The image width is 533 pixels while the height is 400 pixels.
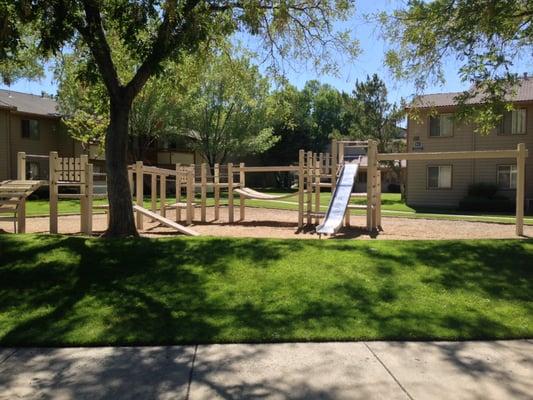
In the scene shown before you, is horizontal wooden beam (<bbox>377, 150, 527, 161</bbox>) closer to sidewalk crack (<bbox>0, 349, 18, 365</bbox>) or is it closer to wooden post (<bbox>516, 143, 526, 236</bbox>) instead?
wooden post (<bbox>516, 143, 526, 236</bbox>)

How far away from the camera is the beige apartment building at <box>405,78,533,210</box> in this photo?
2717 centimetres

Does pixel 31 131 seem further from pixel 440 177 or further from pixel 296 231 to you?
pixel 296 231

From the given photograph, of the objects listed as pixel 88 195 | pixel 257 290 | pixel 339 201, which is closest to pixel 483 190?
pixel 339 201

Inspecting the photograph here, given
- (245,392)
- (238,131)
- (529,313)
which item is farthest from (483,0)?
(238,131)

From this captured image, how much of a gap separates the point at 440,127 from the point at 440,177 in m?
2.83

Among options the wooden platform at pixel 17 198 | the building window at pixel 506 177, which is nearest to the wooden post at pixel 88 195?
the wooden platform at pixel 17 198

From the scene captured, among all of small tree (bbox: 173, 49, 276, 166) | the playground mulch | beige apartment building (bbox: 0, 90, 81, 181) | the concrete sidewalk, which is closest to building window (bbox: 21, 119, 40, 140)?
beige apartment building (bbox: 0, 90, 81, 181)

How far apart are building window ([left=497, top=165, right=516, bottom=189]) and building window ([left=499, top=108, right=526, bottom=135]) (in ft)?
6.12

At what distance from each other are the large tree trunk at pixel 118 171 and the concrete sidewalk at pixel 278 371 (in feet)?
17.7

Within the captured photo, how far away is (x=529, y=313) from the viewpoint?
6.09m

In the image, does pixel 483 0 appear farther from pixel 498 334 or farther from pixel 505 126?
pixel 505 126

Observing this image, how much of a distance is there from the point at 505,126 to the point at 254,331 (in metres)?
26.2

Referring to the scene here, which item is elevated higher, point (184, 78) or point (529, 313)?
point (184, 78)

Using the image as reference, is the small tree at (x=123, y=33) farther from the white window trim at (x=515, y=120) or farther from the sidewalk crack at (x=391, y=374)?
the white window trim at (x=515, y=120)
